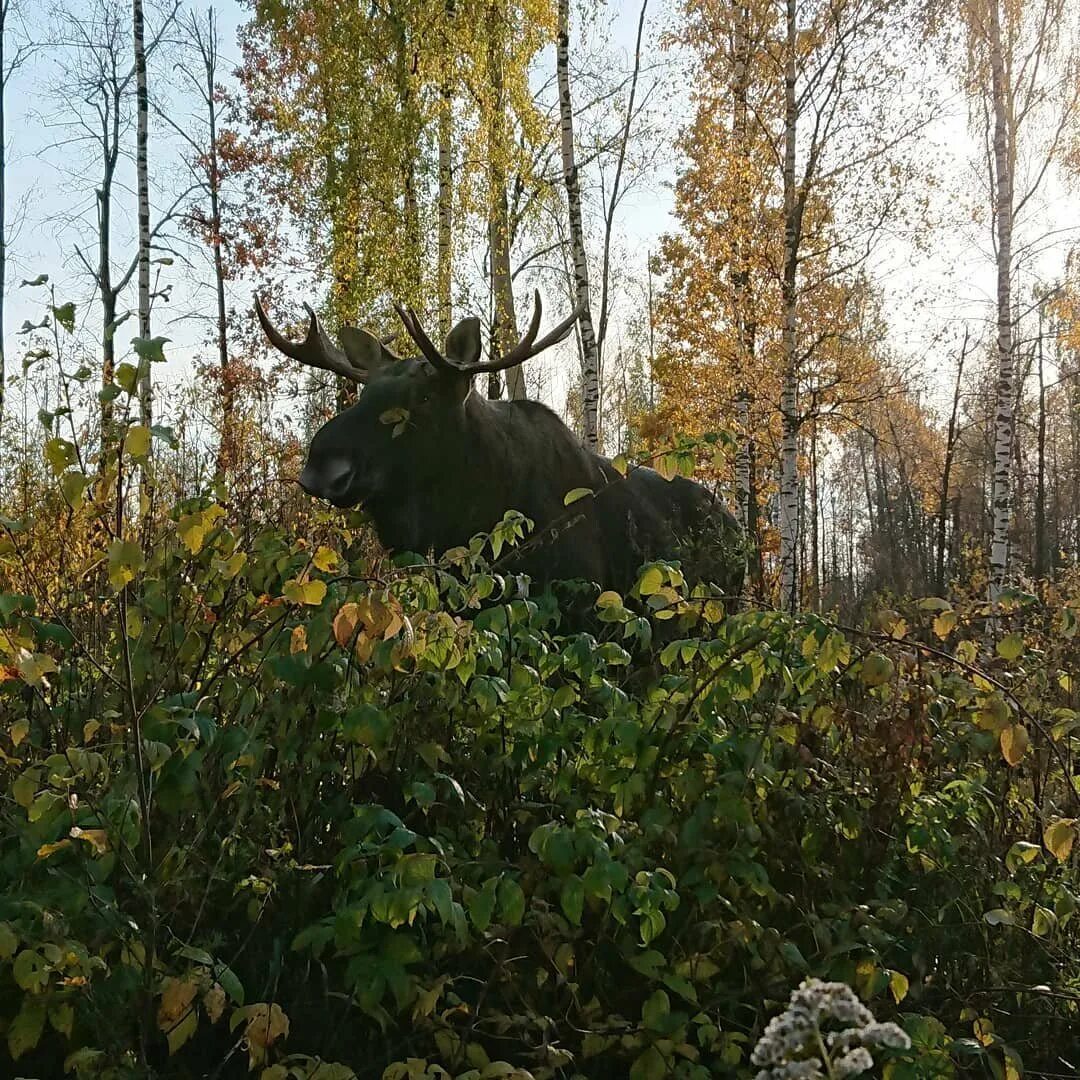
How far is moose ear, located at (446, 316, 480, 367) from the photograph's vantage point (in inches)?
216

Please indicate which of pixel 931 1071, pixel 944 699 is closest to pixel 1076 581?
pixel 944 699

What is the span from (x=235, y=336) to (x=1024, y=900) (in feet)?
77.6

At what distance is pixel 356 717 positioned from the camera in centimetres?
228

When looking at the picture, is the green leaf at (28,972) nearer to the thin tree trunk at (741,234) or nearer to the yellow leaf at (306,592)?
the yellow leaf at (306,592)

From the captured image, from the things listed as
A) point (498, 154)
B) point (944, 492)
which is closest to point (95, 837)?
point (498, 154)

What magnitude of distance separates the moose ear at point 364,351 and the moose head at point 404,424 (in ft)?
1.14

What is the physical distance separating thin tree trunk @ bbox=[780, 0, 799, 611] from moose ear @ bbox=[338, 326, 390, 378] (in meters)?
9.17

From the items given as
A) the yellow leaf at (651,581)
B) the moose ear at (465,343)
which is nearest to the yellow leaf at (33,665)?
the yellow leaf at (651,581)

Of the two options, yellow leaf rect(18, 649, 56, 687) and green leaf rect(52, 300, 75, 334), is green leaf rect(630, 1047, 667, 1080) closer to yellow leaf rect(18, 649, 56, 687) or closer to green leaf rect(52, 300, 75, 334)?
yellow leaf rect(18, 649, 56, 687)

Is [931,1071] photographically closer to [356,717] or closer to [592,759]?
[592,759]

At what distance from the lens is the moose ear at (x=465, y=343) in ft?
18.0

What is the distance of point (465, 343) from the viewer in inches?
216

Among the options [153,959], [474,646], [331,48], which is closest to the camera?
[153,959]

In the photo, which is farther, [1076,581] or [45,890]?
[1076,581]
